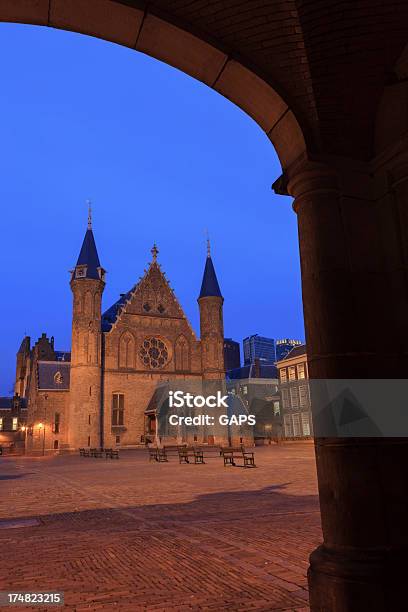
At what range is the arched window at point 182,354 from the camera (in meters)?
48.0

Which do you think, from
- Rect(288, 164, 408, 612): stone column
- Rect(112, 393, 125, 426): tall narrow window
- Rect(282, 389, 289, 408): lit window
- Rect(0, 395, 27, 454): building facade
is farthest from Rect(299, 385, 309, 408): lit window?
Rect(288, 164, 408, 612): stone column

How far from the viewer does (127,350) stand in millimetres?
45719

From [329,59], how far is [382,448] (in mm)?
3431

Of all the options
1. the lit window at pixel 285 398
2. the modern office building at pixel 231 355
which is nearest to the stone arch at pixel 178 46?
the lit window at pixel 285 398

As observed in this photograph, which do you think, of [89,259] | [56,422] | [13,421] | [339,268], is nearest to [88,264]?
[89,259]

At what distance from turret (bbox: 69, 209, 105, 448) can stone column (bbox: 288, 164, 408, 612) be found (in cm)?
3986

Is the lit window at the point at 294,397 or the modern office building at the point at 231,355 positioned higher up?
the modern office building at the point at 231,355

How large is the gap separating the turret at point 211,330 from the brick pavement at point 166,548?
35612 millimetres

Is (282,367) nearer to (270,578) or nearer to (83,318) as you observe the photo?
(83,318)

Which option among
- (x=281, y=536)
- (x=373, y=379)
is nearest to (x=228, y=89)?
(x=373, y=379)

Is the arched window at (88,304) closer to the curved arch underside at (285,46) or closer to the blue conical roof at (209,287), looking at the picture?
the blue conical roof at (209,287)


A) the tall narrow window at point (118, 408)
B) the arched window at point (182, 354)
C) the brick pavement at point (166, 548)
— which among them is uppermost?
the arched window at point (182, 354)

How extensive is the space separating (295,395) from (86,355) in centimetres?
2121

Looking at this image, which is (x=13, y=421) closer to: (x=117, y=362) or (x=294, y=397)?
(x=117, y=362)
